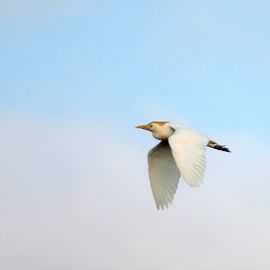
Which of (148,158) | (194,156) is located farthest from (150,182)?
(194,156)

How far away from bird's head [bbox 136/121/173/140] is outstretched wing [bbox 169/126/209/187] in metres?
1.30

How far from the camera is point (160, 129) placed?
16391 mm

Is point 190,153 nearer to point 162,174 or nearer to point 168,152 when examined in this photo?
point 162,174

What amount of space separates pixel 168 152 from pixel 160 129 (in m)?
1.05

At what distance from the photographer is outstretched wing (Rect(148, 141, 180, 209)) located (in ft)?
54.3

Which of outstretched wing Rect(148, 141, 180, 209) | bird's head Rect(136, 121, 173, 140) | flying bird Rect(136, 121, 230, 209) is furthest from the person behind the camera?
outstretched wing Rect(148, 141, 180, 209)

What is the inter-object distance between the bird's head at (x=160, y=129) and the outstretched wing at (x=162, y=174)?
59cm

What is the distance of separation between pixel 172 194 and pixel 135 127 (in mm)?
2030

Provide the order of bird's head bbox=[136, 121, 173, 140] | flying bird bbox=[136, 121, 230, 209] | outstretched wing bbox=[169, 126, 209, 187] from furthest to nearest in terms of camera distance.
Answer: bird's head bbox=[136, 121, 173, 140]
flying bird bbox=[136, 121, 230, 209]
outstretched wing bbox=[169, 126, 209, 187]

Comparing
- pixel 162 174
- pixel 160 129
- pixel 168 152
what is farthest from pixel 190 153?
pixel 168 152

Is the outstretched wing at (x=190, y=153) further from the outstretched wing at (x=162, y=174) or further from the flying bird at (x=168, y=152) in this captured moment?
the outstretched wing at (x=162, y=174)

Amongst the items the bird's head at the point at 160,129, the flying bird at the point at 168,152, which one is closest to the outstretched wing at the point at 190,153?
the flying bird at the point at 168,152

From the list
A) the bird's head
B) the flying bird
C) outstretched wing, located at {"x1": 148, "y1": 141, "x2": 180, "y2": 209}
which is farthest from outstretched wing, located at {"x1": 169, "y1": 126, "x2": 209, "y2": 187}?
outstretched wing, located at {"x1": 148, "y1": 141, "x2": 180, "y2": 209}

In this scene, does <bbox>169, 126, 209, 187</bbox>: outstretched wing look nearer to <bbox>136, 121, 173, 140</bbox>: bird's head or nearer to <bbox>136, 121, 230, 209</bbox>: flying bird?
<bbox>136, 121, 230, 209</bbox>: flying bird
